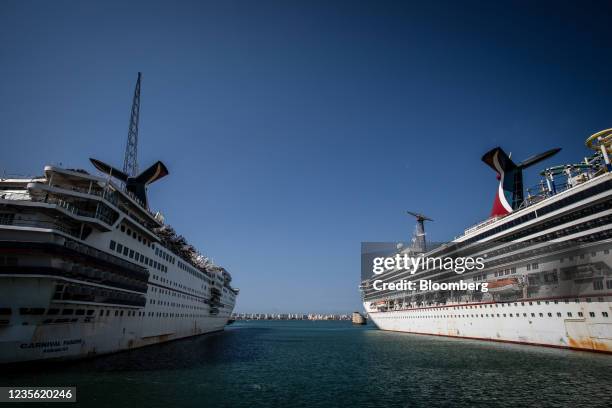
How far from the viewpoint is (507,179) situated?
182 ft

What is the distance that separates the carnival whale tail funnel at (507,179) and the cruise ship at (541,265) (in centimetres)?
15

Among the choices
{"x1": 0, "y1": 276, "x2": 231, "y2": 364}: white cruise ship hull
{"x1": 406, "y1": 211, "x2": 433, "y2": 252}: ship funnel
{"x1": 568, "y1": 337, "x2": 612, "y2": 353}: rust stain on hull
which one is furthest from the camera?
{"x1": 406, "y1": 211, "x2": 433, "y2": 252}: ship funnel

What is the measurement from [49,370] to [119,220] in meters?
13.4

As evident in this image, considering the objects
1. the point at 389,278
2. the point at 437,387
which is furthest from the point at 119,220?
the point at 389,278

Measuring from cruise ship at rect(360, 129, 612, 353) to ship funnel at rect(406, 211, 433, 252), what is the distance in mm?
24647

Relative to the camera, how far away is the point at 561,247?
34.9 meters

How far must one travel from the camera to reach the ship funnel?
84.5 metres

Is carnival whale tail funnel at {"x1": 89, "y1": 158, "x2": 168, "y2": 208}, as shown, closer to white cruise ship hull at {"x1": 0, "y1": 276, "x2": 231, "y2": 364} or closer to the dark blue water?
white cruise ship hull at {"x1": 0, "y1": 276, "x2": 231, "y2": 364}

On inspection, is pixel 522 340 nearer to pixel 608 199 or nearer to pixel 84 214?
pixel 608 199

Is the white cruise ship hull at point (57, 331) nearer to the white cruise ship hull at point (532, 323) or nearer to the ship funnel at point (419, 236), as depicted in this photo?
the white cruise ship hull at point (532, 323)

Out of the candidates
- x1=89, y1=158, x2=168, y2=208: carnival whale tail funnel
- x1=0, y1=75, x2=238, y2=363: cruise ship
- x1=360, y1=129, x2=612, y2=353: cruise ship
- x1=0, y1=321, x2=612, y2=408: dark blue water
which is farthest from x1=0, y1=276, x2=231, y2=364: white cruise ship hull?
x1=360, y1=129, x2=612, y2=353: cruise ship

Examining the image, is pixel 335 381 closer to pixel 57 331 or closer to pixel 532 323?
pixel 57 331

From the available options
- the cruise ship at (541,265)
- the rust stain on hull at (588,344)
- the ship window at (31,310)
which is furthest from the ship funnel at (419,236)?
the ship window at (31,310)

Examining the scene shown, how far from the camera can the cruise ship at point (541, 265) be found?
100 ft
